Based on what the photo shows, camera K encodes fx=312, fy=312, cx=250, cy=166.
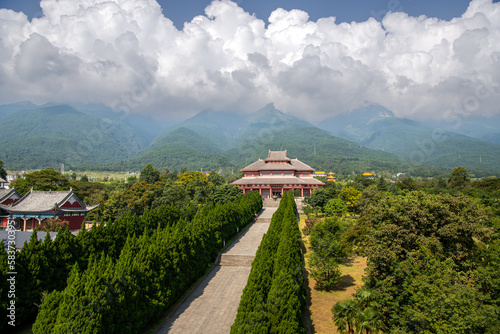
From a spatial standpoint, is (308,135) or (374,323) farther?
(308,135)

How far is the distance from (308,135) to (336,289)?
170 meters

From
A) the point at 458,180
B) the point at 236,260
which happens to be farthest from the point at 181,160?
the point at 236,260

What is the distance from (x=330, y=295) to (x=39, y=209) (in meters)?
22.8

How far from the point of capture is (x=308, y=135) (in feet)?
589

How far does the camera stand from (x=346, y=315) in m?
9.08

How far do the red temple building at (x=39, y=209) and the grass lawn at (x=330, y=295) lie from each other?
20.4 metres

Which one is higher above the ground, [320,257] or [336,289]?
[320,257]

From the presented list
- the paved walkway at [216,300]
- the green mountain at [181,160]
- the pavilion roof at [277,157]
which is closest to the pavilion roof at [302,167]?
the pavilion roof at [277,157]

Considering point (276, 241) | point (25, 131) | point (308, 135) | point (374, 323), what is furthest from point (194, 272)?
point (25, 131)

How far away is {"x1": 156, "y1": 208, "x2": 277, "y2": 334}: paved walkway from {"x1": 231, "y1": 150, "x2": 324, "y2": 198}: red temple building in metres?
21.5

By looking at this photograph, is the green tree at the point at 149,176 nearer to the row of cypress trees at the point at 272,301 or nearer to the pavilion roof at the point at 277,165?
the pavilion roof at the point at 277,165

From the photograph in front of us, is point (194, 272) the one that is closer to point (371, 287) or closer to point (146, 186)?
point (371, 287)

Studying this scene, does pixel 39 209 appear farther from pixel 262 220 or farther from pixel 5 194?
pixel 262 220

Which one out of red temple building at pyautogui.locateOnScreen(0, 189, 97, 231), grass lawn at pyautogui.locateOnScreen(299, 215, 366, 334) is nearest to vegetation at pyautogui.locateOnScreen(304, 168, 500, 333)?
grass lawn at pyautogui.locateOnScreen(299, 215, 366, 334)
